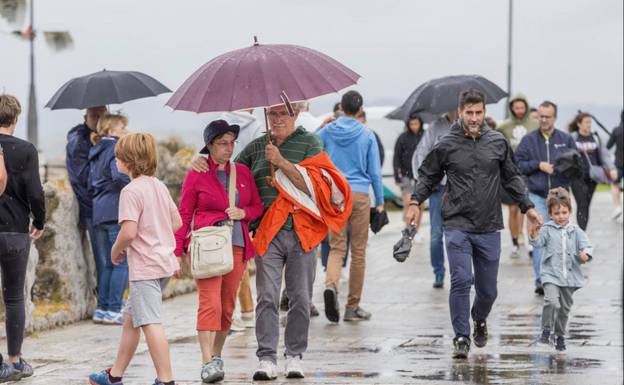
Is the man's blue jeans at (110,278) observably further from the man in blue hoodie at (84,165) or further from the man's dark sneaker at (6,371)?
the man's dark sneaker at (6,371)

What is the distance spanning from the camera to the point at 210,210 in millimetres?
6703

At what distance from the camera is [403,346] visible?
7.93 metres

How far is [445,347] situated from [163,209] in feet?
9.35

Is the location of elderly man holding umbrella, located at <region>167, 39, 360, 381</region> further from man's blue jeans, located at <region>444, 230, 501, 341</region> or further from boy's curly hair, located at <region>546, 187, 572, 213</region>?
boy's curly hair, located at <region>546, 187, 572, 213</region>

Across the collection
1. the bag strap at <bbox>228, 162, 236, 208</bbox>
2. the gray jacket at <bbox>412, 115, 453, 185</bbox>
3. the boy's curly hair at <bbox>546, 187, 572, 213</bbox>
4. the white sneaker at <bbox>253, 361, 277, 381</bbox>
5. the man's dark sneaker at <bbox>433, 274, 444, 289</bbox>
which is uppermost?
the gray jacket at <bbox>412, 115, 453, 185</bbox>

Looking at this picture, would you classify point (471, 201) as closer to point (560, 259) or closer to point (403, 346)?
point (560, 259)

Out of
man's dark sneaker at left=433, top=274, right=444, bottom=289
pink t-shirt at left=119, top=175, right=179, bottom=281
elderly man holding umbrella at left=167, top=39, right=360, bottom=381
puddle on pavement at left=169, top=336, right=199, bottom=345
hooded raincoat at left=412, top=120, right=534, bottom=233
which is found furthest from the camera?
man's dark sneaker at left=433, top=274, right=444, bottom=289

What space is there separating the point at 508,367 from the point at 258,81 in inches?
103

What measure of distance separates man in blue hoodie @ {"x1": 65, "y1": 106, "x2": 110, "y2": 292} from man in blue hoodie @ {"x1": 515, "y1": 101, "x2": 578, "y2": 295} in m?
4.43

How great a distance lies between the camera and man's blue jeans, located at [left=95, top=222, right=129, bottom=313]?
9086 millimetres

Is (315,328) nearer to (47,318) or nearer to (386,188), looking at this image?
(47,318)

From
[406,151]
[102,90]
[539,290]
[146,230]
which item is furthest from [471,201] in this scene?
[406,151]

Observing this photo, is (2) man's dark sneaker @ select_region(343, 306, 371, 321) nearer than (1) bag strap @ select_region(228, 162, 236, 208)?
No

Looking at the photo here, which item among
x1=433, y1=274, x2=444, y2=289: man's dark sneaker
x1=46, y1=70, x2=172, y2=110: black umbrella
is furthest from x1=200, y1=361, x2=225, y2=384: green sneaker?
x1=433, y1=274, x2=444, y2=289: man's dark sneaker
